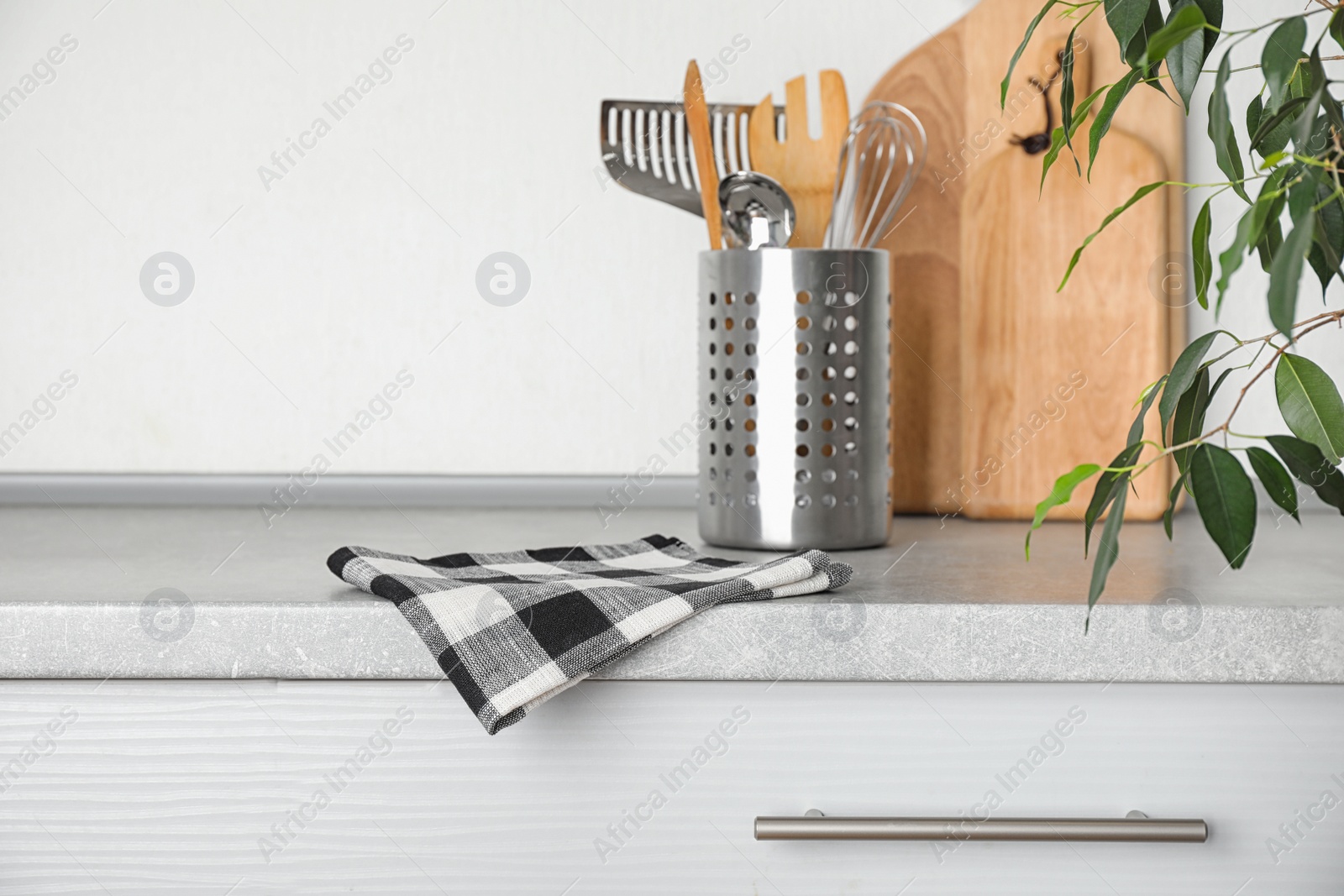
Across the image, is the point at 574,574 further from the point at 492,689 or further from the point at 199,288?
the point at 199,288

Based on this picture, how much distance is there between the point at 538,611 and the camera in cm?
57

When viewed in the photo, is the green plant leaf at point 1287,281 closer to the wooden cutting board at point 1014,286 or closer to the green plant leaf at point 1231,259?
the green plant leaf at point 1231,259

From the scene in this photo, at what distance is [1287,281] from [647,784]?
0.40 m

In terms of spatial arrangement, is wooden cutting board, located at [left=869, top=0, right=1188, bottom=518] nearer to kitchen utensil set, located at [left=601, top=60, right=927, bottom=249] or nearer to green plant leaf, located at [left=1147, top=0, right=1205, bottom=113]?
kitchen utensil set, located at [left=601, top=60, right=927, bottom=249]

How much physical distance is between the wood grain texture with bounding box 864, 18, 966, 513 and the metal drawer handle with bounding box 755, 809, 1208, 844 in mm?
461

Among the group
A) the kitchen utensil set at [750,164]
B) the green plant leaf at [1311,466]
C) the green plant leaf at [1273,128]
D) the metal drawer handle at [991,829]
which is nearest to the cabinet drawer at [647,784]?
the metal drawer handle at [991,829]

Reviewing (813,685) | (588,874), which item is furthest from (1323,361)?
A: (588,874)

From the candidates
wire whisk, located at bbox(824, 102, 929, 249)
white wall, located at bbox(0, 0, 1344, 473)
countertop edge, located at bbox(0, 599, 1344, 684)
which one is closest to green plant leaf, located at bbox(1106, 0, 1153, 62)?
countertop edge, located at bbox(0, 599, 1344, 684)

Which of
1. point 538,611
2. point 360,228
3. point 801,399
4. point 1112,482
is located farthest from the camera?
point 360,228

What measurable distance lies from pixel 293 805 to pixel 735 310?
44 cm

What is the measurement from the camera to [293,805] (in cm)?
58

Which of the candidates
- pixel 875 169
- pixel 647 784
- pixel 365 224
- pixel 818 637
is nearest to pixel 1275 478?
pixel 818 637

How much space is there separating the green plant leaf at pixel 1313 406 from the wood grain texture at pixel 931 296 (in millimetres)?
575

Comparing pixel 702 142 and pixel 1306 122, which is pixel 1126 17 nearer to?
pixel 1306 122
